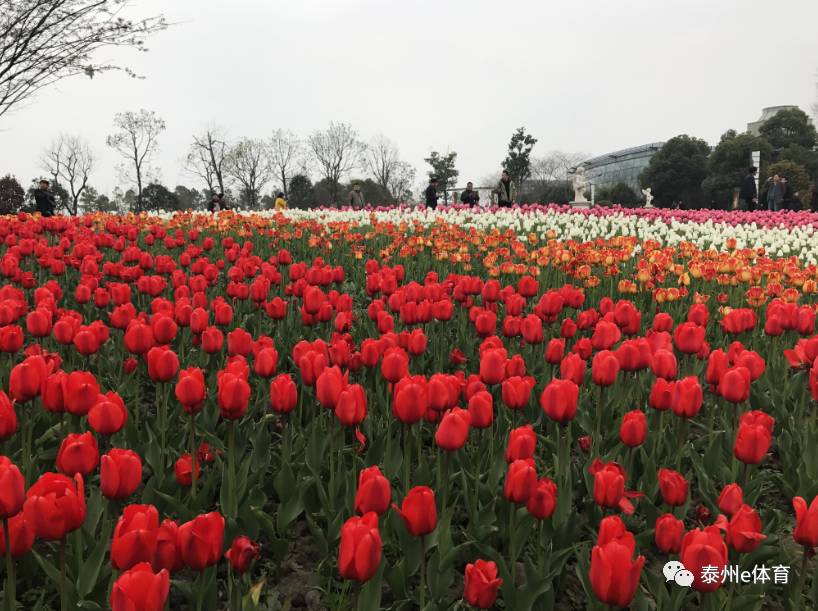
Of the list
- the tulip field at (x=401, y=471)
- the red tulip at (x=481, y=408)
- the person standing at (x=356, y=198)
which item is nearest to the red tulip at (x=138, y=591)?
the tulip field at (x=401, y=471)

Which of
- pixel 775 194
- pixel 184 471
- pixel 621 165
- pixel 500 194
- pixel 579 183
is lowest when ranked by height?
pixel 184 471

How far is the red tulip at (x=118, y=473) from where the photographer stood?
5.85ft

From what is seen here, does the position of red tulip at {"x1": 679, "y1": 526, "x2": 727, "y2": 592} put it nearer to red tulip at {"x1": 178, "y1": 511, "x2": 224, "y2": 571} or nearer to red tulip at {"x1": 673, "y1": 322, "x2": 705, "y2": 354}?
red tulip at {"x1": 178, "y1": 511, "x2": 224, "y2": 571}

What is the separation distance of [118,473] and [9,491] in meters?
0.32

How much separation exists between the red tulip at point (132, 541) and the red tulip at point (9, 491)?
0.30 m

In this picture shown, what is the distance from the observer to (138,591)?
124cm

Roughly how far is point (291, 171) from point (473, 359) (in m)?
80.7

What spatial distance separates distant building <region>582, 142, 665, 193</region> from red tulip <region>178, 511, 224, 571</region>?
100474mm

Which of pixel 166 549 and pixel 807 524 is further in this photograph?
pixel 807 524

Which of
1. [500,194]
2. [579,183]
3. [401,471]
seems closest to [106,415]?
[401,471]

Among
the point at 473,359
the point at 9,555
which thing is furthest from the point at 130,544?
the point at 473,359

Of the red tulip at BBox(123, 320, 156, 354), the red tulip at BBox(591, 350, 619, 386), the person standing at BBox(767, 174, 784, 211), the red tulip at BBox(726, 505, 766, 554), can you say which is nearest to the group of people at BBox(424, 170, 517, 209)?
the person standing at BBox(767, 174, 784, 211)

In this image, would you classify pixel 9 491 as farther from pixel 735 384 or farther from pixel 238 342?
pixel 735 384

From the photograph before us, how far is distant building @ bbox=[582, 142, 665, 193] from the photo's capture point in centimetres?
10100
